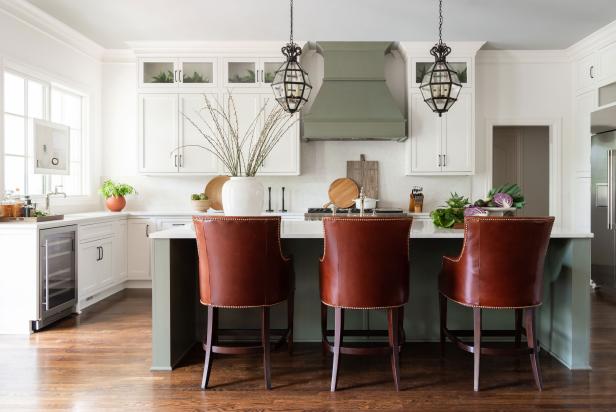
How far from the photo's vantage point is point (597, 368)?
8.74ft

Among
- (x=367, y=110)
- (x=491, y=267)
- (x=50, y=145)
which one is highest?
(x=367, y=110)

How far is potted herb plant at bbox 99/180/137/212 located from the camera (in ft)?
16.2

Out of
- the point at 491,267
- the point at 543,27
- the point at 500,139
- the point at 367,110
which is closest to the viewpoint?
the point at 491,267

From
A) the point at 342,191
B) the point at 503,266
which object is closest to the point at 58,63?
the point at 342,191

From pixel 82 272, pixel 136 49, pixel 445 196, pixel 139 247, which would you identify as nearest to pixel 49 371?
pixel 82 272

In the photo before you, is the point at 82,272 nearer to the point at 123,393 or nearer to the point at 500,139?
the point at 123,393

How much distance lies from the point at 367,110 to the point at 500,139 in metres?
2.82

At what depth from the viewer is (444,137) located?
16.6 feet

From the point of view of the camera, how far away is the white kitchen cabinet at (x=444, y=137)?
504cm

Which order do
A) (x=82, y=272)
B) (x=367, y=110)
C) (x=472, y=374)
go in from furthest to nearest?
(x=367, y=110) → (x=82, y=272) → (x=472, y=374)

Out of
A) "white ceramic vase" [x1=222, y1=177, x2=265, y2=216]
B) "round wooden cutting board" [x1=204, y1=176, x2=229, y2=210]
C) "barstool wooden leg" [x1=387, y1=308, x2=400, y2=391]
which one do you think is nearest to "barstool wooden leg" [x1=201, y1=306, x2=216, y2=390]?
"white ceramic vase" [x1=222, y1=177, x2=265, y2=216]

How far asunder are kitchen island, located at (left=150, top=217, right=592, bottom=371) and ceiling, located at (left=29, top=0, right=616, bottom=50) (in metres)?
2.25

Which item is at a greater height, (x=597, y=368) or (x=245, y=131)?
(x=245, y=131)

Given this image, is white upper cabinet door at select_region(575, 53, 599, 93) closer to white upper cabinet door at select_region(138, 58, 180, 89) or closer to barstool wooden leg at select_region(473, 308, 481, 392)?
barstool wooden leg at select_region(473, 308, 481, 392)
